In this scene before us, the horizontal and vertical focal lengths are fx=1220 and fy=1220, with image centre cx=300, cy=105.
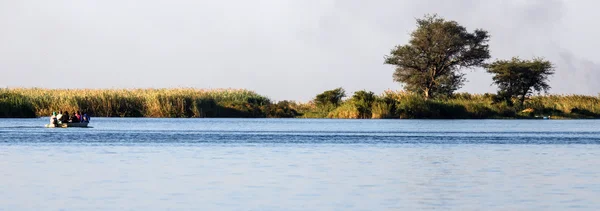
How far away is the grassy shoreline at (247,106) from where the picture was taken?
7931 cm

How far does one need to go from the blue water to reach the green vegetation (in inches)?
1525

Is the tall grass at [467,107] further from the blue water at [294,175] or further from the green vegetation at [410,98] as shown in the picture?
the blue water at [294,175]

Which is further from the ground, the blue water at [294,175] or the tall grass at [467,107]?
the tall grass at [467,107]

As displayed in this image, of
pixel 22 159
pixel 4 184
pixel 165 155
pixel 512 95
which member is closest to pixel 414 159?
pixel 165 155

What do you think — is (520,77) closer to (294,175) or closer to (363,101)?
(363,101)

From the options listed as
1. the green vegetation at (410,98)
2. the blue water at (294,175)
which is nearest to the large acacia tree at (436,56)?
the green vegetation at (410,98)

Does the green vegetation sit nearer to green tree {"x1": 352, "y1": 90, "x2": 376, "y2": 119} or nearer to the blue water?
green tree {"x1": 352, "y1": 90, "x2": 376, "y2": 119}

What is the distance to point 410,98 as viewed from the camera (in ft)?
277

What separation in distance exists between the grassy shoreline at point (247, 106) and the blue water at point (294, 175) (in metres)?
37.0

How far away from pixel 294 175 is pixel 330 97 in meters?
61.4

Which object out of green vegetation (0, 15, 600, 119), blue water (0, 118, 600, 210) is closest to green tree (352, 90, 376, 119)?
green vegetation (0, 15, 600, 119)

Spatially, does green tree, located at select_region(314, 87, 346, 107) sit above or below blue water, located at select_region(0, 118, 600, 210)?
above

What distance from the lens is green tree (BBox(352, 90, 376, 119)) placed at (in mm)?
81250

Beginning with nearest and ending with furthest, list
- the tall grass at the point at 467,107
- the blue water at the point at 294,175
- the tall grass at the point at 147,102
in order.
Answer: the blue water at the point at 294,175 < the tall grass at the point at 147,102 < the tall grass at the point at 467,107
